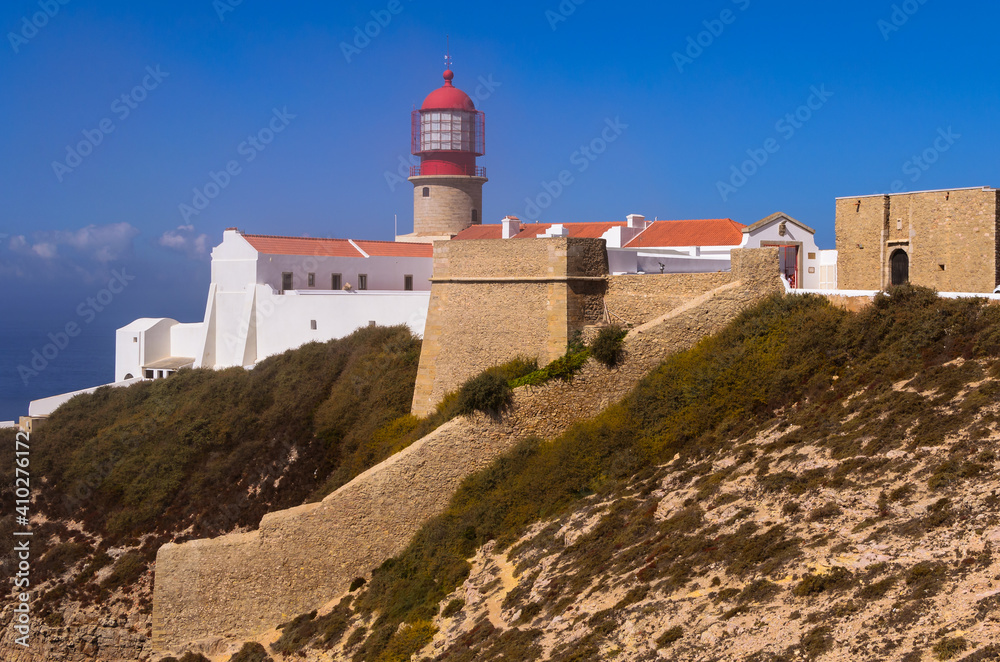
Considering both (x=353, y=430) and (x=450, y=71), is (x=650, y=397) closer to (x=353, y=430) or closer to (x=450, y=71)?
(x=353, y=430)

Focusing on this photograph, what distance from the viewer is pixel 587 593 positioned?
10586 millimetres

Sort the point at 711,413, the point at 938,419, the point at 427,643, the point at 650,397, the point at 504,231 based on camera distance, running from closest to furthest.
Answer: the point at 938,419 < the point at 427,643 < the point at 711,413 < the point at 650,397 < the point at 504,231

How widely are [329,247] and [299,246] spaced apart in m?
0.97

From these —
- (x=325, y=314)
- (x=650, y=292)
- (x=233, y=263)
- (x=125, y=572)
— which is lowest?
(x=125, y=572)

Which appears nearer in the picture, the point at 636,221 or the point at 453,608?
the point at 453,608

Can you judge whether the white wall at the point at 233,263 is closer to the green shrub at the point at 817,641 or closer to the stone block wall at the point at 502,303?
the stone block wall at the point at 502,303

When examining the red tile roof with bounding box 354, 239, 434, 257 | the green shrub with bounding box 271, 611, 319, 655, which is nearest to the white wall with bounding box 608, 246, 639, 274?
the red tile roof with bounding box 354, 239, 434, 257

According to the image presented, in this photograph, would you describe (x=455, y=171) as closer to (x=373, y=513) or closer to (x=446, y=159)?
(x=446, y=159)

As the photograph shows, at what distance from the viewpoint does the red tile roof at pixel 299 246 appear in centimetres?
2631

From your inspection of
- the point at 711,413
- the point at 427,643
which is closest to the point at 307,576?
the point at 427,643

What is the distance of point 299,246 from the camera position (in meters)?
27.0

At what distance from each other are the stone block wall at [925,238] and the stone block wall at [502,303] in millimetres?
5238

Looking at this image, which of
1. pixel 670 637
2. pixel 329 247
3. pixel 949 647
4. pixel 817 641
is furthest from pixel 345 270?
pixel 949 647

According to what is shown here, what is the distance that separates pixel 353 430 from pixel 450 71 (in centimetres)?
1944
